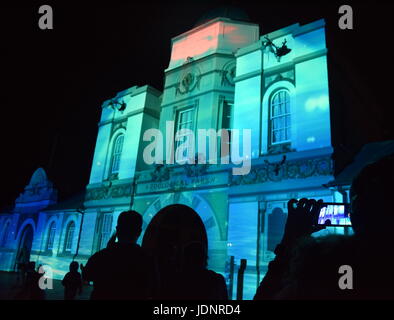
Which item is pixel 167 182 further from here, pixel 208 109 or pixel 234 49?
pixel 234 49

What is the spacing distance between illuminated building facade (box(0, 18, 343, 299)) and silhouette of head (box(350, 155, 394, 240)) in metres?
9.27

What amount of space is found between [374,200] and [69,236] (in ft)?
65.3

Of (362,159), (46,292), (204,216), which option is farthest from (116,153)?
(362,159)

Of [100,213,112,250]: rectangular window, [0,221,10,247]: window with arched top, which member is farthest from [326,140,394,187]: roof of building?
[0,221,10,247]: window with arched top

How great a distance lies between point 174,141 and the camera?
16031mm


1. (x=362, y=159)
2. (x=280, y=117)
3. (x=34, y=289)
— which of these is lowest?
(x=34, y=289)

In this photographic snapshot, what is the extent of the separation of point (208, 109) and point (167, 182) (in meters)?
4.13

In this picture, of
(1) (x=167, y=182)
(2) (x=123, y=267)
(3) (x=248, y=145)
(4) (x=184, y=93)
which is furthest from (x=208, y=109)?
(2) (x=123, y=267)

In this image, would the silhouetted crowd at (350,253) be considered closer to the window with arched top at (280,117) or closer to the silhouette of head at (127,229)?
the silhouette of head at (127,229)

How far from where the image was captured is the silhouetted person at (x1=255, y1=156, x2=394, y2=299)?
53.2 inches

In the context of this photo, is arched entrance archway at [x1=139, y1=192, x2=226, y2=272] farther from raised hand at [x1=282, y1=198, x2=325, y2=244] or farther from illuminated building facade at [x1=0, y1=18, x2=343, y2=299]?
raised hand at [x1=282, y1=198, x2=325, y2=244]

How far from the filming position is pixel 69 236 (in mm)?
18812

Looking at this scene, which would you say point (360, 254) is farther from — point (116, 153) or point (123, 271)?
point (116, 153)

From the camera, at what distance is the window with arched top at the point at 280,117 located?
12595 mm
